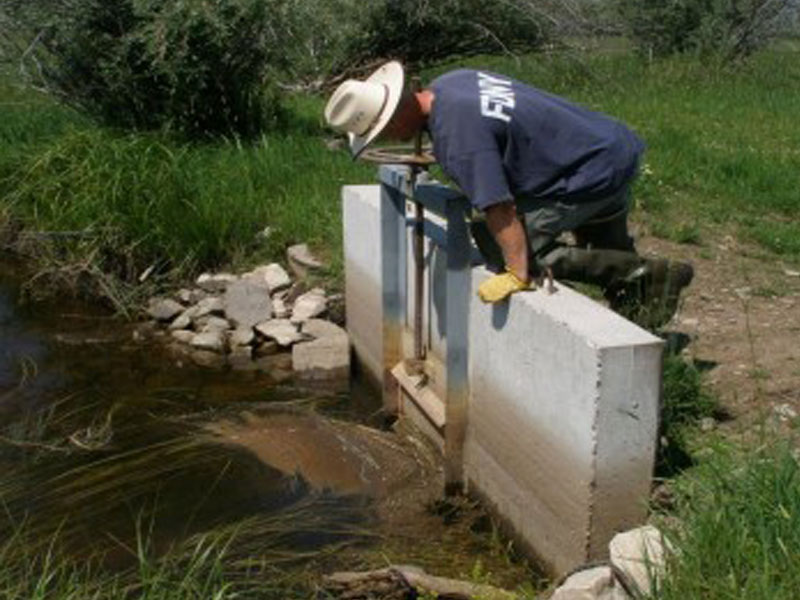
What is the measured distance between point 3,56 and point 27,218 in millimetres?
2888

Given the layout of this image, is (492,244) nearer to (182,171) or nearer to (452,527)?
(452,527)

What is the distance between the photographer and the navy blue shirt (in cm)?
393

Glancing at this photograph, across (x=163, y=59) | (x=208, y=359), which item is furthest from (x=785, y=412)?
(x=163, y=59)

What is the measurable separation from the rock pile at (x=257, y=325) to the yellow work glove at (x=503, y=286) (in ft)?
7.86

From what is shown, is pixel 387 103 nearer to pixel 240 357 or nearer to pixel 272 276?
pixel 240 357

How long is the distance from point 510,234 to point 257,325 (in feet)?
10.4

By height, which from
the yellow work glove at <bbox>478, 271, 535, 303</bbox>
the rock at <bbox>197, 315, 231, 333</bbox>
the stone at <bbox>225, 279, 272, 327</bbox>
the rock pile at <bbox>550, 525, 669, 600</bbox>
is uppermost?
the yellow work glove at <bbox>478, 271, 535, 303</bbox>

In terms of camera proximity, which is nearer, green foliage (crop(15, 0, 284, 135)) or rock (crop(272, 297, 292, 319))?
rock (crop(272, 297, 292, 319))

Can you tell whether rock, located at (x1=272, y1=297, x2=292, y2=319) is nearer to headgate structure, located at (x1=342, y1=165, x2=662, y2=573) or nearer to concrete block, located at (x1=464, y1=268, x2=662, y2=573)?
headgate structure, located at (x1=342, y1=165, x2=662, y2=573)

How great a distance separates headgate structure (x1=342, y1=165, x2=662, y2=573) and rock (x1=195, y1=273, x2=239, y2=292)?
1706 mm

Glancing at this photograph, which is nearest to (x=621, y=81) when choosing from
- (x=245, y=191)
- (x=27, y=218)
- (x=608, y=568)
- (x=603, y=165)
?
(x=245, y=191)

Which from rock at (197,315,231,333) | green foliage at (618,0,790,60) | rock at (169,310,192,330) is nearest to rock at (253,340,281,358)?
rock at (197,315,231,333)

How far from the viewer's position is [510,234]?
12.9 ft

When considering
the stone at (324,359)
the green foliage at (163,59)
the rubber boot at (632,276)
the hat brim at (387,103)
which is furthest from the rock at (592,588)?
the green foliage at (163,59)
